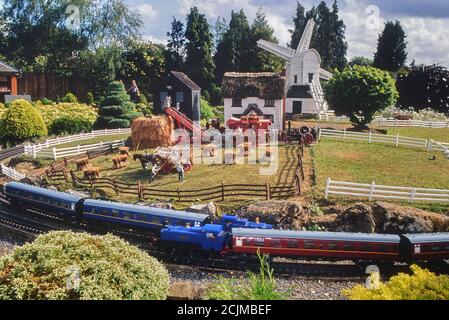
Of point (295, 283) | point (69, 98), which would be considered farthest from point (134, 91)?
point (295, 283)

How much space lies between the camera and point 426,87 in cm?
3856

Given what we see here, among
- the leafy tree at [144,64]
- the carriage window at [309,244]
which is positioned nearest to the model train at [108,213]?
the carriage window at [309,244]

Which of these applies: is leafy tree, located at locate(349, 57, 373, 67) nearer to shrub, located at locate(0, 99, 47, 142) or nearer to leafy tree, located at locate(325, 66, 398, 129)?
leafy tree, located at locate(325, 66, 398, 129)

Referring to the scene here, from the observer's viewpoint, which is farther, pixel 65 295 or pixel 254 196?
pixel 254 196

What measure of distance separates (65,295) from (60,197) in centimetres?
1289

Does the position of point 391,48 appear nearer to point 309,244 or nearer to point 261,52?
point 261,52

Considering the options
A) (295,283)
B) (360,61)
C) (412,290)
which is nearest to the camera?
(412,290)

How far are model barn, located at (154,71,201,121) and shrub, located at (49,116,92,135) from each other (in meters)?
8.37

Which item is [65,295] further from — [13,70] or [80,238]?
[13,70]

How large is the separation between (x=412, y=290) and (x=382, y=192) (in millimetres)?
11948

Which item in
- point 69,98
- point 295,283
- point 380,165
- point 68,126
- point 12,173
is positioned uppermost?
point 69,98

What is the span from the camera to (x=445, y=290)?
805 cm

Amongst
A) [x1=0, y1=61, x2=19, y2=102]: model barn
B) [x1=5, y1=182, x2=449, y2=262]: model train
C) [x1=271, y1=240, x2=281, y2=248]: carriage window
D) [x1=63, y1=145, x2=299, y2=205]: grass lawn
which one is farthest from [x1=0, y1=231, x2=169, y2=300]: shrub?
[x1=0, y1=61, x2=19, y2=102]: model barn

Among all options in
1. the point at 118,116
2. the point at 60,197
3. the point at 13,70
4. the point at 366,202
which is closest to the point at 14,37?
the point at 13,70
